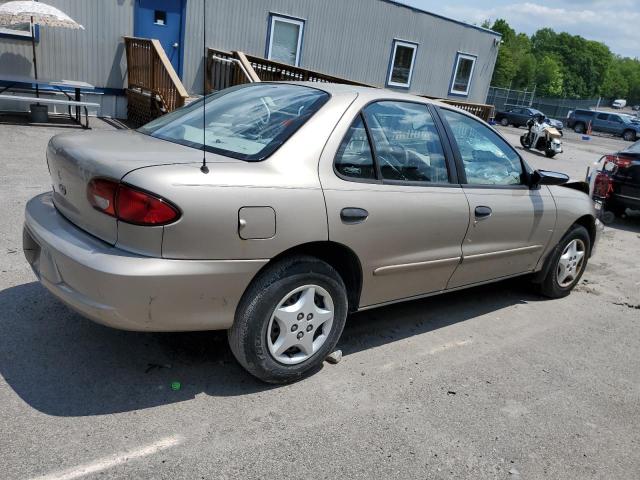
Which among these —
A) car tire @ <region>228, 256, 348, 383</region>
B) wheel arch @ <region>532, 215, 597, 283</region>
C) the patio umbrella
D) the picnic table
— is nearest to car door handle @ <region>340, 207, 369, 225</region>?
car tire @ <region>228, 256, 348, 383</region>

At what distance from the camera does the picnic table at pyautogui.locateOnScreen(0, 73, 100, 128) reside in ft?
32.0

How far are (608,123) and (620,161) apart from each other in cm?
3560

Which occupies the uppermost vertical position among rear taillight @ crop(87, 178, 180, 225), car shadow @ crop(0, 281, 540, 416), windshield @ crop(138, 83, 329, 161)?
windshield @ crop(138, 83, 329, 161)

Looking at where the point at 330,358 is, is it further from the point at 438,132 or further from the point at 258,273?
the point at 438,132

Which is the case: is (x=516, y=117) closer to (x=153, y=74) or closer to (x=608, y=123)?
(x=608, y=123)

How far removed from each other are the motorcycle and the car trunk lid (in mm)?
17036

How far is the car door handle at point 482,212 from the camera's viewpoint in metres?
3.86

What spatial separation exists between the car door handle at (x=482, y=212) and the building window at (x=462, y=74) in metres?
16.4

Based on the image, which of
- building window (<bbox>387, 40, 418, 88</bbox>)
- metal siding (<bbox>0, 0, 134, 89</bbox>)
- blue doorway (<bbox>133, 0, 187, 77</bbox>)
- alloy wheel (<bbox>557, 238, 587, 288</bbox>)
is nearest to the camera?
alloy wheel (<bbox>557, 238, 587, 288</bbox>)

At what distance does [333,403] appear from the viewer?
10.1ft

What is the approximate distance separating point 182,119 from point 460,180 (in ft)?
6.30

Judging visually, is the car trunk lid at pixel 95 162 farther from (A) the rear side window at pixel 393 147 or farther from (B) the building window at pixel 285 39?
(B) the building window at pixel 285 39

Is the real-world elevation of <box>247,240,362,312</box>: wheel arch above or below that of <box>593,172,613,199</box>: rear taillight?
above

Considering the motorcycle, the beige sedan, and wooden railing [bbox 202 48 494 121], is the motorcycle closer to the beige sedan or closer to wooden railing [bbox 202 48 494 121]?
wooden railing [bbox 202 48 494 121]
